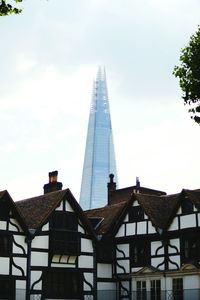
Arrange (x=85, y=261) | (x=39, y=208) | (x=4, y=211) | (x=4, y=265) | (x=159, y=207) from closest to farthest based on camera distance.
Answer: (x=4, y=265), (x=4, y=211), (x=85, y=261), (x=39, y=208), (x=159, y=207)

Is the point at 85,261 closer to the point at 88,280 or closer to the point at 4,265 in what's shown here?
the point at 88,280

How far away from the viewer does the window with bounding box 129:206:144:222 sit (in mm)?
45250

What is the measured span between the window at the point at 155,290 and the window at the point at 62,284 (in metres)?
5.00

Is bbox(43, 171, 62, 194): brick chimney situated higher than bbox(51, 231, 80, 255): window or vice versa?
bbox(43, 171, 62, 194): brick chimney

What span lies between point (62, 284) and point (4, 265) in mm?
4687

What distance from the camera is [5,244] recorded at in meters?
41.1

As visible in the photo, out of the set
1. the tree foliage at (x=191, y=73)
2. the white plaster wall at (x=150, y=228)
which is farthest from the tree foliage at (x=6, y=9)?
the white plaster wall at (x=150, y=228)

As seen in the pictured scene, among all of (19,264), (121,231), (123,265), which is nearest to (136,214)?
(121,231)

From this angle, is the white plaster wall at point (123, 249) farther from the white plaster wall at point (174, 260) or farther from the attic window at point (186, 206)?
the attic window at point (186, 206)

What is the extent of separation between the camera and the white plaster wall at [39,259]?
41.9 meters

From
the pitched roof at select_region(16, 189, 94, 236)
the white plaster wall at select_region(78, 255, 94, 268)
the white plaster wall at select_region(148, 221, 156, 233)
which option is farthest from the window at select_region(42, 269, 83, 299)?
the white plaster wall at select_region(148, 221, 156, 233)

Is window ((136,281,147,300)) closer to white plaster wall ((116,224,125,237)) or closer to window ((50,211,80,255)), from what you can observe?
white plaster wall ((116,224,125,237))

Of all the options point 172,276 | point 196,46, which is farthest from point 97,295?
point 196,46

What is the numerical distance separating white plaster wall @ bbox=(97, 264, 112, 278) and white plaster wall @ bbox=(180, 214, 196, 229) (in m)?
6.93
